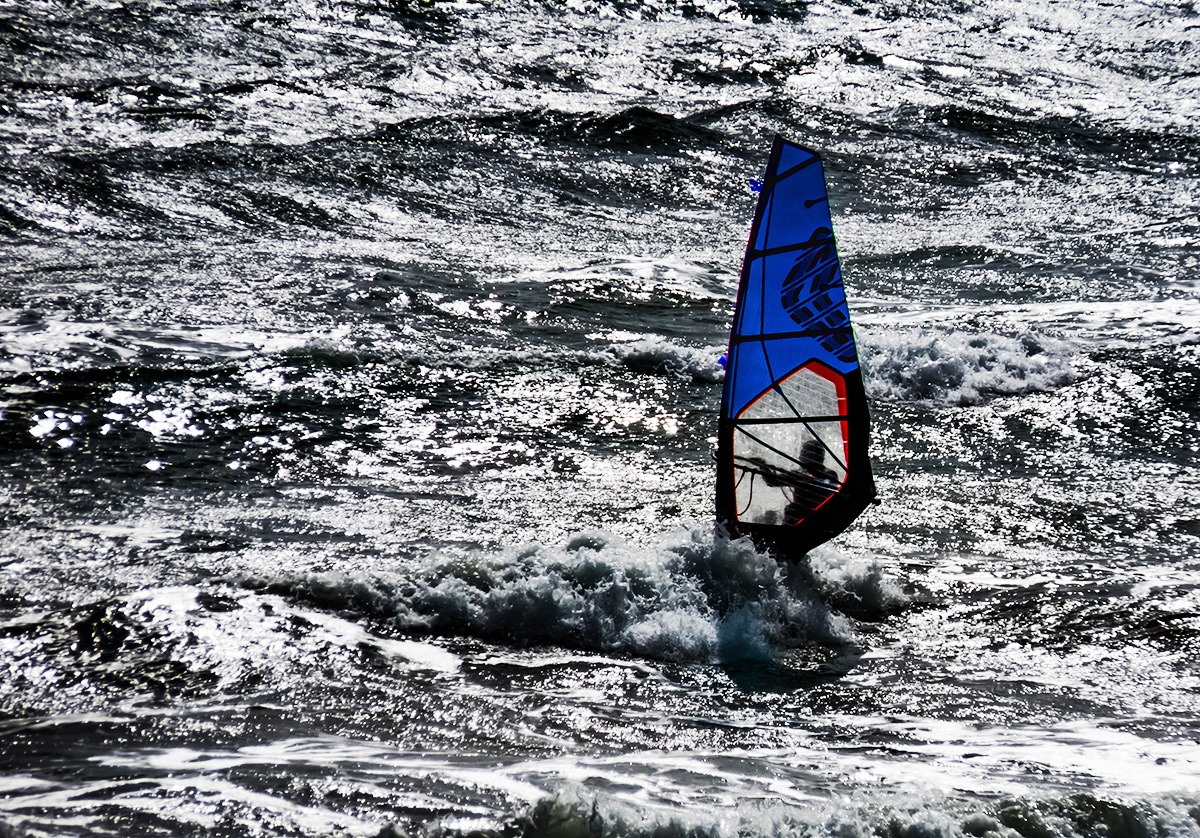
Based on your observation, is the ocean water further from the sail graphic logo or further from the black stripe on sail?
the sail graphic logo

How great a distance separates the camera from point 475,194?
45.9 feet

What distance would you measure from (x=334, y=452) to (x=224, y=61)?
39.1ft

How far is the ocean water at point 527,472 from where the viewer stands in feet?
Result: 13.2

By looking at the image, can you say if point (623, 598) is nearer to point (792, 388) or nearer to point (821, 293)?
point (792, 388)

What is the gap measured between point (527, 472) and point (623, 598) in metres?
2.03

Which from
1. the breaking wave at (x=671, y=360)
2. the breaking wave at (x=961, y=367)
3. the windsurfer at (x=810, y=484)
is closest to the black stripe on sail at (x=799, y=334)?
the windsurfer at (x=810, y=484)

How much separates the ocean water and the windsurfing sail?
1.17ft


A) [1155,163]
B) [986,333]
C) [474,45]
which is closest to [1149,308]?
[986,333]

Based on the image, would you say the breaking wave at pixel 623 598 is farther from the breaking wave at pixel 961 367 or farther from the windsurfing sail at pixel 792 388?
the breaking wave at pixel 961 367

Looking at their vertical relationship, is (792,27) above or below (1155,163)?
above

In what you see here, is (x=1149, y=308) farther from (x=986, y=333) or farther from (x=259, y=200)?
(x=259, y=200)

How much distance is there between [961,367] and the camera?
9.31 metres

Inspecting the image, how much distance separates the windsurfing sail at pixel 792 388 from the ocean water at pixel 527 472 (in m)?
0.36

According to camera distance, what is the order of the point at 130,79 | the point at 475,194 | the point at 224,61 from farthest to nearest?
the point at 224,61 → the point at 130,79 → the point at 475,194
